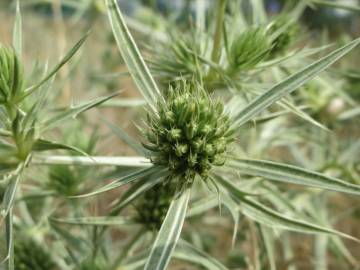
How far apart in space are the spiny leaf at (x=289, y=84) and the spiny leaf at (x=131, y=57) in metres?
0.15

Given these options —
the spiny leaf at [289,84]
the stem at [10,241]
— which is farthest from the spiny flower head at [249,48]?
the stem at [10,241]

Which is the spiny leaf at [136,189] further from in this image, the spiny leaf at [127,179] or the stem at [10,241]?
the stem at [10,241]

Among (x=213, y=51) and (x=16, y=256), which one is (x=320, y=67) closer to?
(x=213, y=51)

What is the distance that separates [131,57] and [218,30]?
0.24 metres

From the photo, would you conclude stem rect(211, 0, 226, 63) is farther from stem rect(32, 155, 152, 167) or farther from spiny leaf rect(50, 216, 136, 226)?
spiny leaf rect(50, 216, 136, 226)

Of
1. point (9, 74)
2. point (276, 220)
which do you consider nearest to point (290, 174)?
point (276, 220)

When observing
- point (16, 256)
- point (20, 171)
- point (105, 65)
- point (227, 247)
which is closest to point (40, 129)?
point (20, 171)

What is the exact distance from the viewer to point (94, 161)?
868 millimetres

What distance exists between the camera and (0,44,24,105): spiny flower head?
0.84 m

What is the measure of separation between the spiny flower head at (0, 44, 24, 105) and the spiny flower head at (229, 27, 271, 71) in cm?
41

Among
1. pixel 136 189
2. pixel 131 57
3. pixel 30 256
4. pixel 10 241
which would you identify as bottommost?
pixel 30 256

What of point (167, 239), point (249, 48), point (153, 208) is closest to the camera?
point (167, 239)

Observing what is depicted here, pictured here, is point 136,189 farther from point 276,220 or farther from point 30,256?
point 30,256

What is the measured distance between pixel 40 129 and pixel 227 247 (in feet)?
4.77
